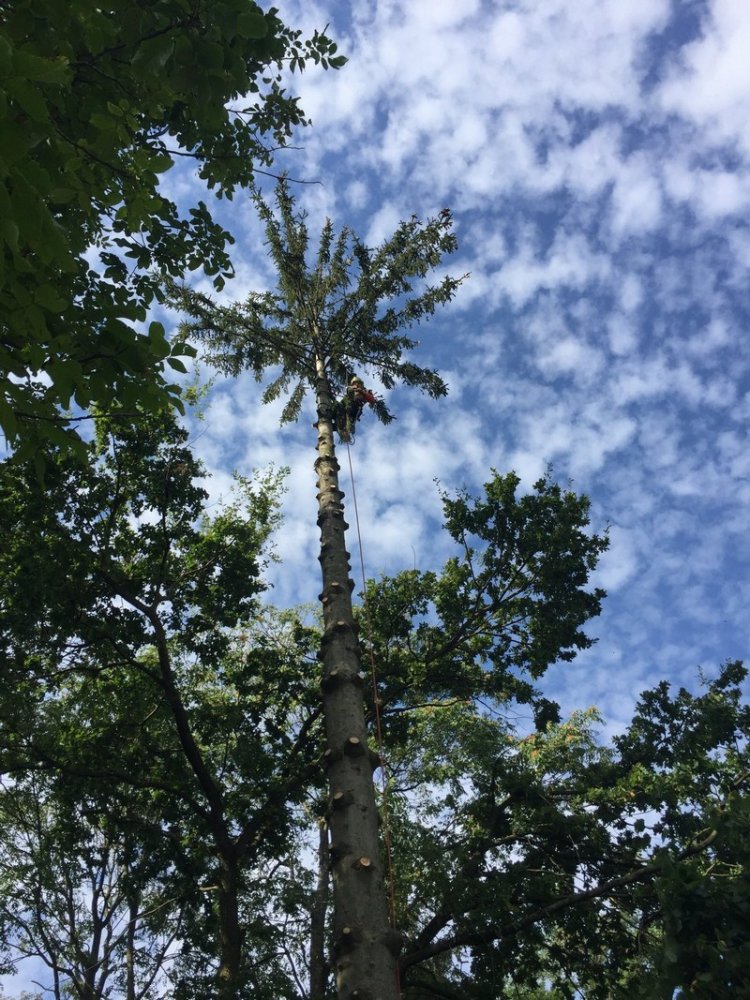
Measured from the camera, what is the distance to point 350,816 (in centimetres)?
497

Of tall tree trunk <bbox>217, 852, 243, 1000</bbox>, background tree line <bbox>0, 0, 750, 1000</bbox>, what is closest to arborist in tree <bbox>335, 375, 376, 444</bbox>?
background tree line <bbox>0, 0, 750, 1000</bbox>

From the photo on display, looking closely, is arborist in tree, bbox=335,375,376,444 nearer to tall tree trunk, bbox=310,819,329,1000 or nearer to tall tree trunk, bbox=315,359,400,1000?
tall tree trunk, bbox=315,359,400,1000

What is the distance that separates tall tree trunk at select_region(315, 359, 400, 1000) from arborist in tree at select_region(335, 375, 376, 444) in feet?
11.7

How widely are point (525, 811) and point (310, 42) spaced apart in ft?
27.3

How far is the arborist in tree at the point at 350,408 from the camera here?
1059cm

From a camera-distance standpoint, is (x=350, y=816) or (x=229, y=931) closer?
(x=350, y=816)

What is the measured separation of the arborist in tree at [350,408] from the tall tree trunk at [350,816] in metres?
3.56

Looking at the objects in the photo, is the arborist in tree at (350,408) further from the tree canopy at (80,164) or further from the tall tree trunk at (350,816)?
the tree canopy at (80,164)

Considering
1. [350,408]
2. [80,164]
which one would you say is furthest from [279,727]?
[80,164]

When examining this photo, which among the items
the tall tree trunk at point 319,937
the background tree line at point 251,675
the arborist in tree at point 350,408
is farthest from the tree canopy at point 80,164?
the tall tree trunk at point 319,937

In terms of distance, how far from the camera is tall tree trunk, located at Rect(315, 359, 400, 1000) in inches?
165

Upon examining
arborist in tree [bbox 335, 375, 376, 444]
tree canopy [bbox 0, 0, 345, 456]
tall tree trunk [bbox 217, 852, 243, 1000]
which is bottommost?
tall tree trunk [bbox 217, 852, 243, 1000]

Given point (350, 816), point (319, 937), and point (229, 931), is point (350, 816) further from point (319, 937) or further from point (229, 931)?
point (319, 937)

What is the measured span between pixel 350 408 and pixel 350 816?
6.92 metres
